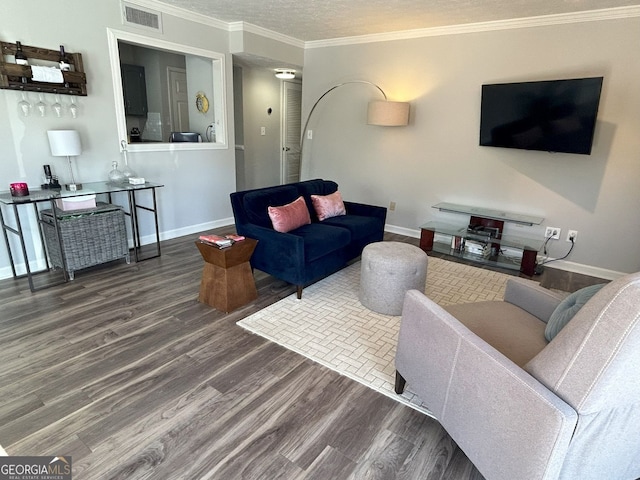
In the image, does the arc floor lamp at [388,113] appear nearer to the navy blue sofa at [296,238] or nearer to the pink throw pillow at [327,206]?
the pink throw pillow at [327,206]

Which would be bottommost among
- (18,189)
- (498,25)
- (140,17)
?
(18,189)

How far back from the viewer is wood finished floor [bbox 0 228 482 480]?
155cm

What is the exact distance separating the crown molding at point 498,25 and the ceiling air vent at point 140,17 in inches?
86.8

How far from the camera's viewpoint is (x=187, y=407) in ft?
6.04

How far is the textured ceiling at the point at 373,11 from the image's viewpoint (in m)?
3.34

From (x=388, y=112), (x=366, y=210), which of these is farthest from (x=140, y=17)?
(x=366, y=210)

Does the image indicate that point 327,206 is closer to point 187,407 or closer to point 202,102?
point 187,407

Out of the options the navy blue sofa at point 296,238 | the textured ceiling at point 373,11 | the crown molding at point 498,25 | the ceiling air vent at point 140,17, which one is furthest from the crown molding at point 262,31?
the navy blue sofa at point 296,238

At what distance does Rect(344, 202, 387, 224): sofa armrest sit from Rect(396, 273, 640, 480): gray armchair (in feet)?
7.93

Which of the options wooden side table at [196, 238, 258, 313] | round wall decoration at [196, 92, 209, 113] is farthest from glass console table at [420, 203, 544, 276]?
round wall decoration at [196, 92, 209, 113]

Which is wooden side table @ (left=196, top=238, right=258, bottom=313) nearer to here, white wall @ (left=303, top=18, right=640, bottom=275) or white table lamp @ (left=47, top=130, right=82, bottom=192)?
white table lamp @ (left=47, top=130, right=82, bottom=192)

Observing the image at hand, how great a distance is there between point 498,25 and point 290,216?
3.05 metres

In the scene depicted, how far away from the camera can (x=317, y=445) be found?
1.65 m

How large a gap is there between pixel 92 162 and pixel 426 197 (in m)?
3.80
